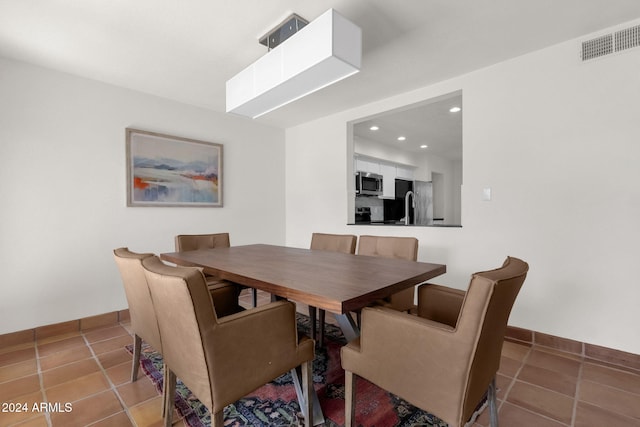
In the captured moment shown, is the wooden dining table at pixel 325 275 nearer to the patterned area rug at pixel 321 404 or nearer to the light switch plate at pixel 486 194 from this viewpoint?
the patterned area rug at pixel 321 404

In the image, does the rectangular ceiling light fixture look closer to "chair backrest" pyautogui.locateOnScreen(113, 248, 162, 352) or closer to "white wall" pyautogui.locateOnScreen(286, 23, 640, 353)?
"chair backrest" pyautogui.locateOnScreen(113, 248, 162, 352)

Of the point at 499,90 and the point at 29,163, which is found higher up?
the point at 499,90

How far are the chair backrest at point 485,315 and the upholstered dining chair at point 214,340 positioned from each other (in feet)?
2.29

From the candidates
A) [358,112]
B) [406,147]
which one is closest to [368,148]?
[406,147]

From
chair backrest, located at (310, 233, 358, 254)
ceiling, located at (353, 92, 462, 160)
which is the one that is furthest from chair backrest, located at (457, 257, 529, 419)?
ceiling, located at (353, 92, 462, 160)

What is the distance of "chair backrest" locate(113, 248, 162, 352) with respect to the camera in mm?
1468

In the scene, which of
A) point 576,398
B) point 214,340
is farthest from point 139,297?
point 576,398

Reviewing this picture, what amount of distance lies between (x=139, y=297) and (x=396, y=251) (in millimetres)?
1734

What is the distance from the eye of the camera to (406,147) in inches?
247

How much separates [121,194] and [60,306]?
1142mm

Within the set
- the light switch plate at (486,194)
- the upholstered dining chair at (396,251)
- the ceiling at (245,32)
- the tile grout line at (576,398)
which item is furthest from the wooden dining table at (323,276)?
the ceiling at (245,32)

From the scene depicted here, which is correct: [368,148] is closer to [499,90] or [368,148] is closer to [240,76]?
→ [499,90]

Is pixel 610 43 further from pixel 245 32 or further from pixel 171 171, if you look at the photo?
pixel 171 171

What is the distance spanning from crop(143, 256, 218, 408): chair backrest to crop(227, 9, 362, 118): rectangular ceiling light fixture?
4.45 feet
